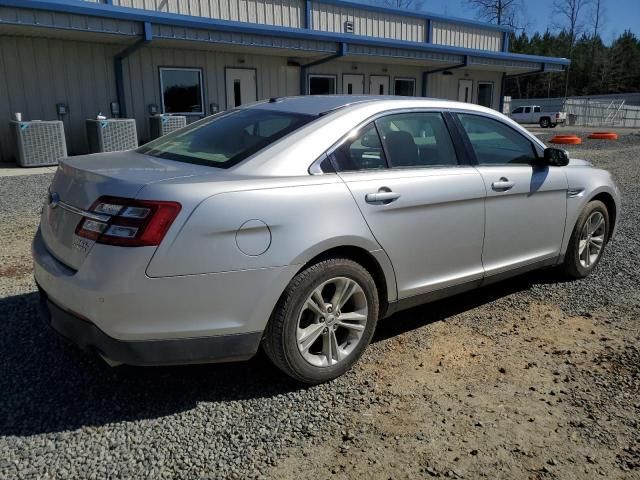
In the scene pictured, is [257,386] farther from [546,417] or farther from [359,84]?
[359,84]

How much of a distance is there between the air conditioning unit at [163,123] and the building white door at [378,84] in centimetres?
884

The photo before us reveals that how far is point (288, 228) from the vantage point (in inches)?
108

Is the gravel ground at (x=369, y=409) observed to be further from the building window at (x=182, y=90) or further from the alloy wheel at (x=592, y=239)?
the building window at (x=182, y=90)

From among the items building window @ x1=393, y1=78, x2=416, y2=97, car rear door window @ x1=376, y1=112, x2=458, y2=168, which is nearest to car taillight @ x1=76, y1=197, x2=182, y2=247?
car rear door window @ x1=376, y1=112, x2=458, y2=168

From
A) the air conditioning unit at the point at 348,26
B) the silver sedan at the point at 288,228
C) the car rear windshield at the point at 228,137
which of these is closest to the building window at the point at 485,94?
the air conditioning unit at the point at 348,26

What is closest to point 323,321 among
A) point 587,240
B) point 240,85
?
point 587,240

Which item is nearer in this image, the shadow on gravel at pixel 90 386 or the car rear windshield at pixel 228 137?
the shadow on gravel at pixel 90 386

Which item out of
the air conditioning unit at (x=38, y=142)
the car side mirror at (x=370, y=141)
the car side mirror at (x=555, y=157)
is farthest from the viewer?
the air conditioning unit at (x=38, y=142)

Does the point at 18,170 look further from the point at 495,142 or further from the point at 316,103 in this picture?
the point at 495,142

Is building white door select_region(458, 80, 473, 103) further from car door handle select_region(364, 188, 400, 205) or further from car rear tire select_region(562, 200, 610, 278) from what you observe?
car door handle select_region(364, 188, 400, 205)

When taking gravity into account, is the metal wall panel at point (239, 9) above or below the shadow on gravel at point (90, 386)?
above

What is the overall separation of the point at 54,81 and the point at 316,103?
40.8 feet

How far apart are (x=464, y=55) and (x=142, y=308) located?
831 inches

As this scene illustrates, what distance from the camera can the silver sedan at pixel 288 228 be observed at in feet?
8.29
